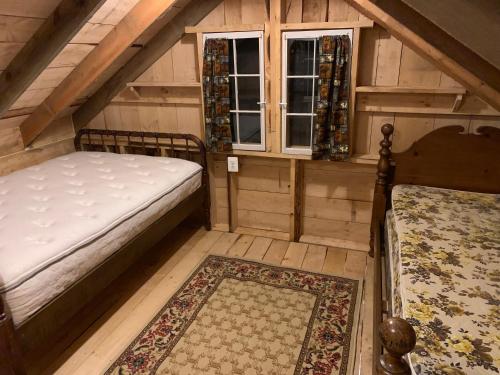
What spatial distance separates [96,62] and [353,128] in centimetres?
175

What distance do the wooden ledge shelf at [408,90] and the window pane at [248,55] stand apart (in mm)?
738

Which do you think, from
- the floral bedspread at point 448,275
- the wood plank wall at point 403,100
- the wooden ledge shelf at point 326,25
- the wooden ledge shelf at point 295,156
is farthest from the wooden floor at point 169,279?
the wooden ledge shelf at point 326,25

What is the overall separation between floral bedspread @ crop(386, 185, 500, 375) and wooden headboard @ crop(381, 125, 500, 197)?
0.09m

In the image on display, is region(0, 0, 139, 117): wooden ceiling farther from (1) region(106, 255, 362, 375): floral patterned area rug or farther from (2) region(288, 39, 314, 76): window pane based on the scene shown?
(1) region(106, 255, 362, 375): floral patterned area rug

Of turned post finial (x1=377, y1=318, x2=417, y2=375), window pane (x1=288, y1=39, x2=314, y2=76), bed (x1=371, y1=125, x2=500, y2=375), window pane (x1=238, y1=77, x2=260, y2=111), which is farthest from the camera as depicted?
window pane (x1=238, y1=77, x2=260, y2=111)

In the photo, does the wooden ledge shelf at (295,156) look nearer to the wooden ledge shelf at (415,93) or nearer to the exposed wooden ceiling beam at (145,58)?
the wooden ledge shelf at (415,93)

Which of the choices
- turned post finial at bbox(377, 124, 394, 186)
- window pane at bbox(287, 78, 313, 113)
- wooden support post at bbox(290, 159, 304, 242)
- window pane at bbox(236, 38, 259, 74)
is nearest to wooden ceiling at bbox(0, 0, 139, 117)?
window pane at bbox(236, 38, 259, 74)

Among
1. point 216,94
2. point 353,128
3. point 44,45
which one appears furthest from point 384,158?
point 44,45

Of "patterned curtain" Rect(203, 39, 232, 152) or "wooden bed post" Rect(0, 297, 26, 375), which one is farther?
"patterned curtain" Rect(203, 39, 232, 152)

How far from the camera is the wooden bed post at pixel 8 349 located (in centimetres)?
140

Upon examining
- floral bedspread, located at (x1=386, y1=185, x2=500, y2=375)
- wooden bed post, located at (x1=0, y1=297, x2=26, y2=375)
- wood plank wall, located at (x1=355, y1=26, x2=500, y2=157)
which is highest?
wood plank wall, located at (x1=355, y1=26, x2=500, y2=157)

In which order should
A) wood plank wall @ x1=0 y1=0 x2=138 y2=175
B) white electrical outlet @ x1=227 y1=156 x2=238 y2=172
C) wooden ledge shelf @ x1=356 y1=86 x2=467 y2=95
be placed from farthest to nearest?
white electrical outlet @ x1=227 y1=156 x2=238 y2=172
wooden ledge shelf @ x1=356 y1=86 x2=467 y2=95
wood plank wall @ x1=0 y1=0 x2=138 y2=175

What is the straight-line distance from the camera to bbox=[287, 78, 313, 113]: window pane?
103 inches

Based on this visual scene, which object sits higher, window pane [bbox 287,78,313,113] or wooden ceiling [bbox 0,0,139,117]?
wooden ceiling [bbox 0,0,139,117]
